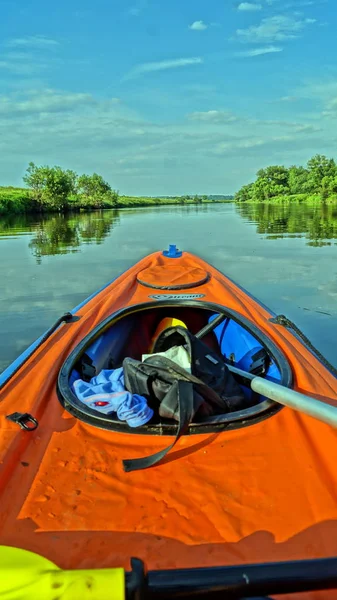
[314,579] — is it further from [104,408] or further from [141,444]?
[104,408]

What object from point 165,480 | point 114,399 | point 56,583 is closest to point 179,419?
point 165,480

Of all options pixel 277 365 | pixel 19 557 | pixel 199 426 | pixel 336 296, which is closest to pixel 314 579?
pixel 19 557

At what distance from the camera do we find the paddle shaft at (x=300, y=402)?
5.43 feet

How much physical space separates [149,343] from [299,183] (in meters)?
78.8

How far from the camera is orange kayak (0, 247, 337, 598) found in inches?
51.2

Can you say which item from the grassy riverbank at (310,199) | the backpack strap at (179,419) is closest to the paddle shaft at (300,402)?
the backpack strap at (179,419)

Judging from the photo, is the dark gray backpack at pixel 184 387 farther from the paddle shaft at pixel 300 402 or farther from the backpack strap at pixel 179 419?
the paddle shaft at pixel 300 402

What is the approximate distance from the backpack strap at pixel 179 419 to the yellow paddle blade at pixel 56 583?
75cm

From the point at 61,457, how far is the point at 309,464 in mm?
1010

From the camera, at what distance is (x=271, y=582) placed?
91 cm

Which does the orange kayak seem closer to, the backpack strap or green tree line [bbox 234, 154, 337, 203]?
the backpack strap

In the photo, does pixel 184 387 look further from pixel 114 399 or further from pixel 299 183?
pixel 299 183

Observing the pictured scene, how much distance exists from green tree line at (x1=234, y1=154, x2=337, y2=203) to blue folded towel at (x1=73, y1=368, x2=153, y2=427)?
53.9m

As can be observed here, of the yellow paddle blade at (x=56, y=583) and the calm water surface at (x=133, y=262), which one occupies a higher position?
the yellow paddle blade at (x=56, y=583)
